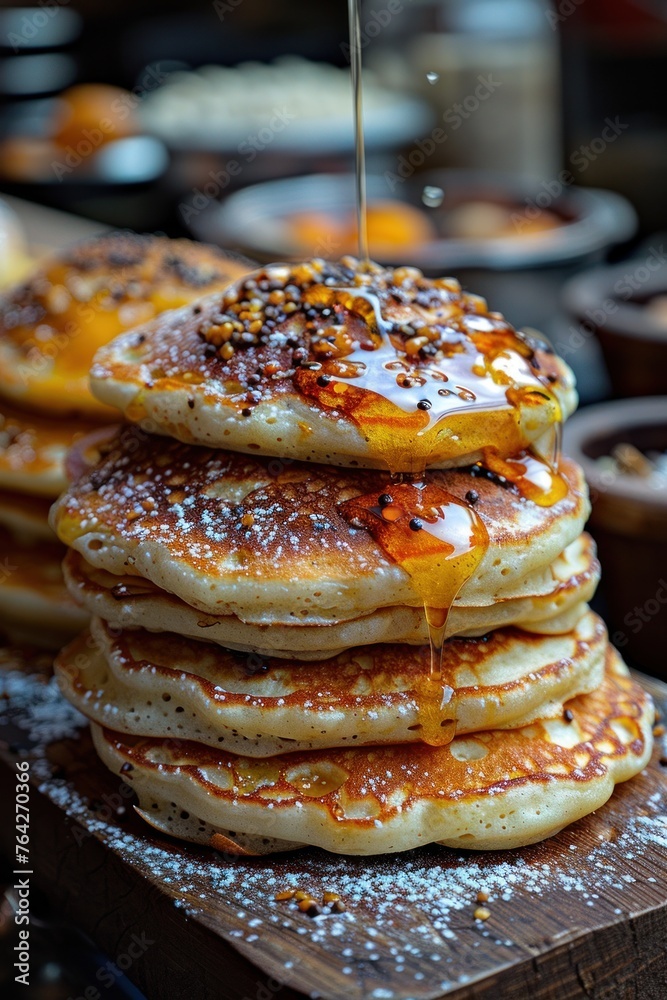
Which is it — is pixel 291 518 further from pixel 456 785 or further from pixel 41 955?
pixel 41 955

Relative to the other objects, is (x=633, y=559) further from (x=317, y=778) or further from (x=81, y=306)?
(x=81, y=306)

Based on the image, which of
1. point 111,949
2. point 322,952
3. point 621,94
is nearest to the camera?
point 322,952

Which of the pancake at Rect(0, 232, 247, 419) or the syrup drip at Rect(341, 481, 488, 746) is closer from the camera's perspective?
the syrup drip at Rect(341, 481, 488, 746)

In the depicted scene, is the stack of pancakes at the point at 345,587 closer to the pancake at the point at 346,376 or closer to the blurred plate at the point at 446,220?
the pancake at the point at 346,376

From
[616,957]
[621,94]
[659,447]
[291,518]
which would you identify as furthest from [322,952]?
[621,94]

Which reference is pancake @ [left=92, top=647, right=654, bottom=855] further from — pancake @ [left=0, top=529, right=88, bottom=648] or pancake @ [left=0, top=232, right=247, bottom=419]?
pancake @ [left=0, top=232, right=247, bottom=419]

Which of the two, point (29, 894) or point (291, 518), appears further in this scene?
point (29, 894)

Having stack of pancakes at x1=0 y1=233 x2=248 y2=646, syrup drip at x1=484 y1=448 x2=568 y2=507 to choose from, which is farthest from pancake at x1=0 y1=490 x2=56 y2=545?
syrup drip at x1=484 y1=448 x2=568 y2=507
